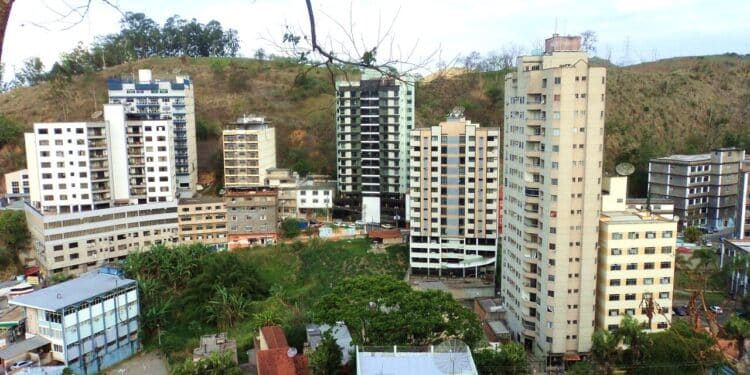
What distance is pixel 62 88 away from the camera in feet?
113

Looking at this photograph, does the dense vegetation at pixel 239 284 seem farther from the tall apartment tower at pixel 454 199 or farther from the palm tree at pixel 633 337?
the palm tree at pixel 633 337

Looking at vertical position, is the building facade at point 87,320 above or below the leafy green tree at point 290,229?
below

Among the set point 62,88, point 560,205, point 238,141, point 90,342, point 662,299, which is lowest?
point 90,342

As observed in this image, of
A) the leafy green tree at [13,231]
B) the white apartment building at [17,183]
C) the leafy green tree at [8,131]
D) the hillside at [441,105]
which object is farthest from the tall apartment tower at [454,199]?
the leafy green tree at [8,131]

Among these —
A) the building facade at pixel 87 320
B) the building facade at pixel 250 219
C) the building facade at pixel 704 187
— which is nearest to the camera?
the building facade at pixel 87 320

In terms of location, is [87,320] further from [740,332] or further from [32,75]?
[32,75]

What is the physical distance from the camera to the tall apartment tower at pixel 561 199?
1440 cm

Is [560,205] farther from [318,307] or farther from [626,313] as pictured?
[318,307]

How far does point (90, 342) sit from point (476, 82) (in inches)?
1225

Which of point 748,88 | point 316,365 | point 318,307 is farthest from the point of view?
point 748,88

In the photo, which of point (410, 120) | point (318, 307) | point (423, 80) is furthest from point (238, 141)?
point (423, 80)

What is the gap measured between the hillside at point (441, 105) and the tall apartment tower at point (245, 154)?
14.4 feet

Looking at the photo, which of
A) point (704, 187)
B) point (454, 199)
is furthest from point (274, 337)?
point (704, 187)

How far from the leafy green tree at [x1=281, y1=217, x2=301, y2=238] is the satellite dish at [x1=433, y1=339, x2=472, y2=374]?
14.3 m
